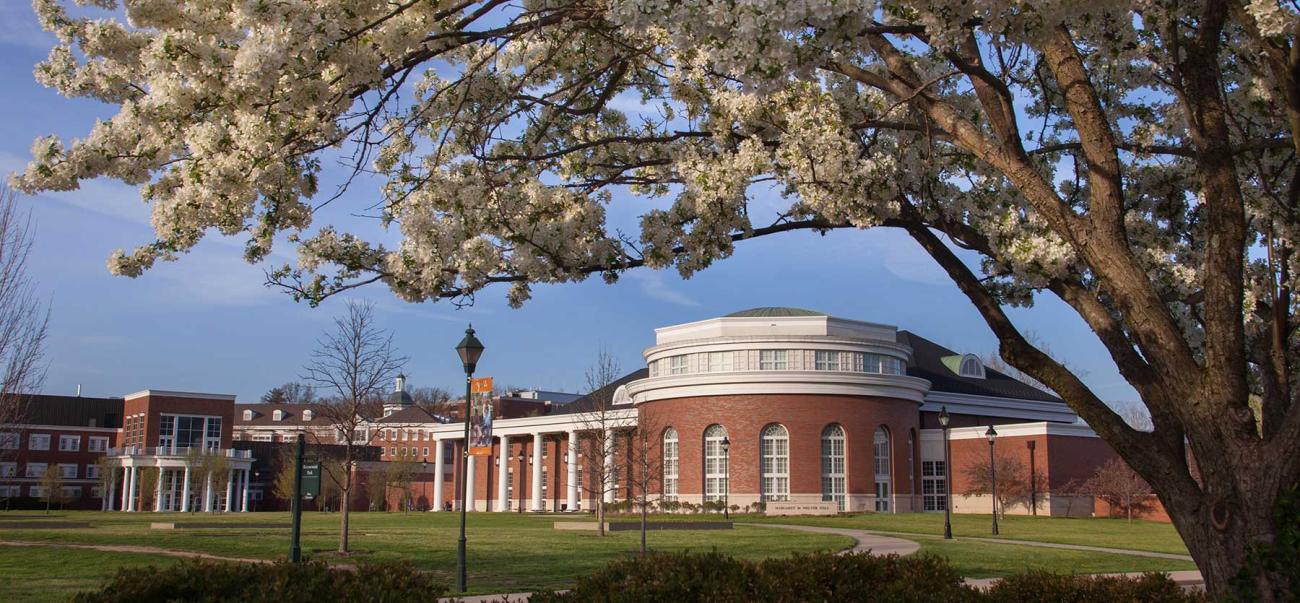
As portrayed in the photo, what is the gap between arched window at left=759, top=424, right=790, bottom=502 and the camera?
53406 millimetres

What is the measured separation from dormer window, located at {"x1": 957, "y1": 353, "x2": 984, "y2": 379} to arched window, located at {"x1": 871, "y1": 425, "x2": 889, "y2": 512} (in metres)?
14.0

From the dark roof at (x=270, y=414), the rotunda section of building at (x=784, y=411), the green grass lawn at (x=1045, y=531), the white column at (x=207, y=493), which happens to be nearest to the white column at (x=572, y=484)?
the rotunda section of building at (x=784, y=411)

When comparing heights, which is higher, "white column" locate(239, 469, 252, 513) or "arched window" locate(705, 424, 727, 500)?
"arched window" locate(705, 424, 727, 500)

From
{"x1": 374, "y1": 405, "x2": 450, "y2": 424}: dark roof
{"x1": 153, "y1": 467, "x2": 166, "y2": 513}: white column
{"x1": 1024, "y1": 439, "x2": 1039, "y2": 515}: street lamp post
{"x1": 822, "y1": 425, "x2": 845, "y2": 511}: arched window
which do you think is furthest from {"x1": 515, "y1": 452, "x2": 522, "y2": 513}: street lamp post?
{"x1": 1024, "y1": 439, "x2": 1039, "y2": 515}: street lamp post

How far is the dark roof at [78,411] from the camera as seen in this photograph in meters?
85.4

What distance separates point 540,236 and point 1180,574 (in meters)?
14.5

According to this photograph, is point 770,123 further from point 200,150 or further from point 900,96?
point 200,150

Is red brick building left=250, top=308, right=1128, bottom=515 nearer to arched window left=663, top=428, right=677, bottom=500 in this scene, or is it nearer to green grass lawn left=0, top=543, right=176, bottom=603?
arched window left=663, top=428, right=677, bottom=500

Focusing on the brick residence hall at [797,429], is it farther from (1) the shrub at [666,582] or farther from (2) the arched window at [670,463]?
(1) the shrub at [666,582]

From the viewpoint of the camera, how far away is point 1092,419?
7695 millimetres

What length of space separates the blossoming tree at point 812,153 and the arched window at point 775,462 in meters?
43.3

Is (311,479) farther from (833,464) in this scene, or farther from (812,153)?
(833,464)

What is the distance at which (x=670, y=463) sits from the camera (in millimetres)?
56562

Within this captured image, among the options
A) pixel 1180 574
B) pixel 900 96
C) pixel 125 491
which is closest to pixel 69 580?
pixel 900 96
